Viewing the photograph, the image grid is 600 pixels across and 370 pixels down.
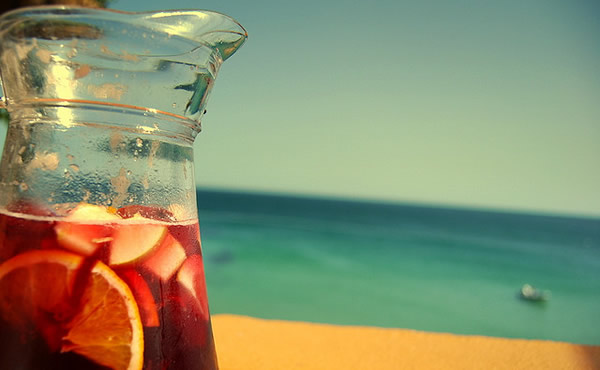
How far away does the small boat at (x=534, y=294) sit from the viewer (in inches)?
390

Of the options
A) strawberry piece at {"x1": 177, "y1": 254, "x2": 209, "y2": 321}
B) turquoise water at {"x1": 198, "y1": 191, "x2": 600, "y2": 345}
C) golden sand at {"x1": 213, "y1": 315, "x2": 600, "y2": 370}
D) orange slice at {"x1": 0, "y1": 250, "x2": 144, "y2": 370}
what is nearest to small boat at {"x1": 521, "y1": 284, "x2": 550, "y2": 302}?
turquoise water at {"x1": 198, "y1": 191, "x2": 600, "y2": 345}

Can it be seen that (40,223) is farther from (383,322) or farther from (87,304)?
(383,322)

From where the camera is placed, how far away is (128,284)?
44cm

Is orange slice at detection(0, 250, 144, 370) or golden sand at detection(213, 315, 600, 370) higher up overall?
orange slice at detection(0, 250, 144, 370)

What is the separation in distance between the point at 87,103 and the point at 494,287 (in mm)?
11423

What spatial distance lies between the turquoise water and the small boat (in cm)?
22

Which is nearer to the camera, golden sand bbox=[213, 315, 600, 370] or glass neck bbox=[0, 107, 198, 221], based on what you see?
glass neck bbox=[0, 107, 198, 221]

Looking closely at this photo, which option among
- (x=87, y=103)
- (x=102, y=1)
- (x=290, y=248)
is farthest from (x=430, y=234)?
(x=87, y=103)

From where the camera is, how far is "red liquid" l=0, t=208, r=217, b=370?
425 mm

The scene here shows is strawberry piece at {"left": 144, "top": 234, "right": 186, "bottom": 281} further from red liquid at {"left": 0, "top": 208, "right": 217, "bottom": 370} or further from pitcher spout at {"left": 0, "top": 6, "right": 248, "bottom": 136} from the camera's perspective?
pitcher spout at {"left": 0, "top": 6, "right": 248, "bottom": 136}

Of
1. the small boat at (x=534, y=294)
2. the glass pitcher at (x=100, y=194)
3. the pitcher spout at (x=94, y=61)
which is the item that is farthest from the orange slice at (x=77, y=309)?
the small boat at (x=534, y=294)

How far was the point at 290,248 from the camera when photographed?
14.8 m

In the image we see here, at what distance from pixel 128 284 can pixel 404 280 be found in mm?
11155

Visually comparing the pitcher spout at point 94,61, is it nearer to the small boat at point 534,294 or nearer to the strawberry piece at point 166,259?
the strawberry piece at point 166,259
